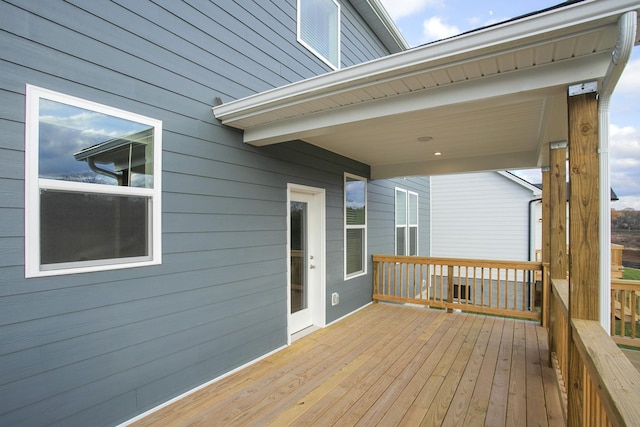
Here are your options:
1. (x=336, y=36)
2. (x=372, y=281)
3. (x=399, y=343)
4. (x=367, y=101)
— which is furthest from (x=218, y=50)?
(x=372, y=281)

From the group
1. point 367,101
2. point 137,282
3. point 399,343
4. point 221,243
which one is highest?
point 367,101

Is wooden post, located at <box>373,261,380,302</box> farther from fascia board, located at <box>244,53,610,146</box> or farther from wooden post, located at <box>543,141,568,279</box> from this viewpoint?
fascia board, located at <box>244,53,610,146</box>

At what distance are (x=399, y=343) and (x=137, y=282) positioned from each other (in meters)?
3.05

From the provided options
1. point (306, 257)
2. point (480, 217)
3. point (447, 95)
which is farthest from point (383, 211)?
point (480, 217)

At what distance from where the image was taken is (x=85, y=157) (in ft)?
7.04

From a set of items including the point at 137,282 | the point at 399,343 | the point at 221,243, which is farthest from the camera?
the point at 399,343

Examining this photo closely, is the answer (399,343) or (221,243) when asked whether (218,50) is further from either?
(399,343)

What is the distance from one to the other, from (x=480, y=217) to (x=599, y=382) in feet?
31.7

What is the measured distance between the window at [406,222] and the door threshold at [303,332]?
3.70 meters

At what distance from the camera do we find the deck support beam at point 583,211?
5.88ft

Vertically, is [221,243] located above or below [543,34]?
below

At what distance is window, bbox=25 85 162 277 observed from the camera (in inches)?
76.0

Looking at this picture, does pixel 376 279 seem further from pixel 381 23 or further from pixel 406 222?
pixel 381 23

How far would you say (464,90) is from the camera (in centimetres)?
221
